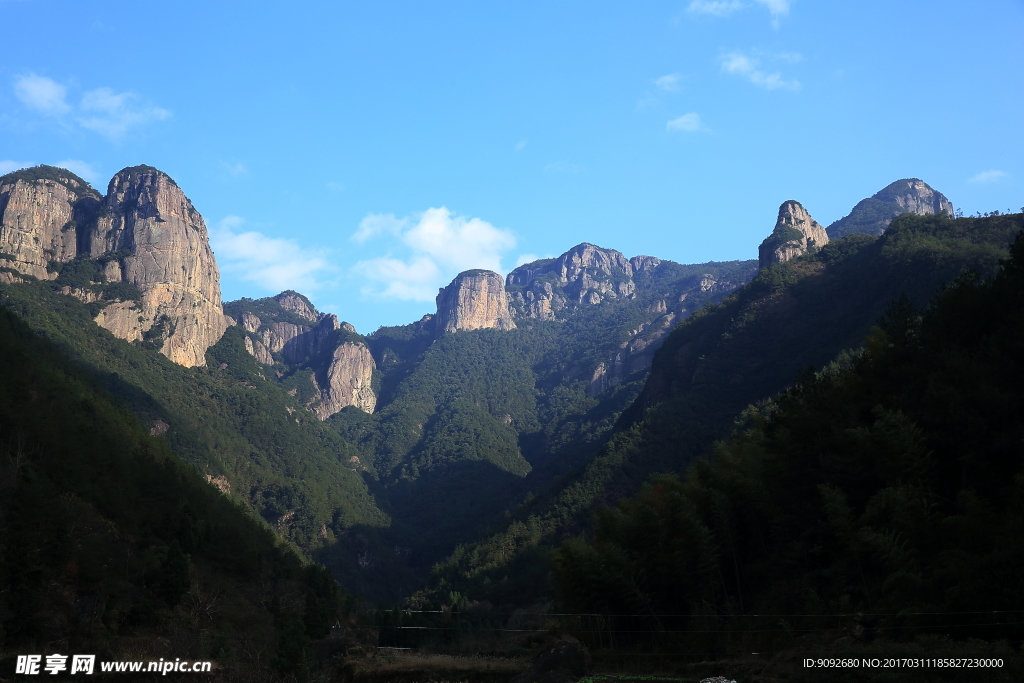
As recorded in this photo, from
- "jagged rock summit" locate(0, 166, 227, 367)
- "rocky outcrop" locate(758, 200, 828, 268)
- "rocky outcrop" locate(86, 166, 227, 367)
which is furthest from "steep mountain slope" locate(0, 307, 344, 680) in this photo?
"rocky outcrop" locate(758, 200, 828, 268)

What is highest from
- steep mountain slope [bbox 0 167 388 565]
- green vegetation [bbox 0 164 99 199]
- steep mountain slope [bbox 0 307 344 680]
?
green vegetation [bbox 0 164 99 199]

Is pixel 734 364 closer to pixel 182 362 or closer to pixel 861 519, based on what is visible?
pixel 861 519

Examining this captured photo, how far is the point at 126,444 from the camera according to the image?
6406 cm

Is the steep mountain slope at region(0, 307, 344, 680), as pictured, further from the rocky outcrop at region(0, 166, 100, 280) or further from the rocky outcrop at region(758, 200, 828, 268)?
the rocky outcrop at region(758, 200, 828, 268)

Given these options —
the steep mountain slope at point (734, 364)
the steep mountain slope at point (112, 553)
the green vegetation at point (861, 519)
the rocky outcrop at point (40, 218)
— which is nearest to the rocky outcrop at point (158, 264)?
the rocky outcrop at point (40, 218)

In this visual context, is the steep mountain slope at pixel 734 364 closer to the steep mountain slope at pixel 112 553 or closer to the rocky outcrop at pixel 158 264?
the steep mountain slope at pixel 112 553

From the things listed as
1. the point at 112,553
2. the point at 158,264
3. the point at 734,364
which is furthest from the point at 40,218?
the point at 112,553

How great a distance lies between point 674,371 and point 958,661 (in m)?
103

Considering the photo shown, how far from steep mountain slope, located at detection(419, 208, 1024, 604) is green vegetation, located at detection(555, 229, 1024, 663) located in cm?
4749

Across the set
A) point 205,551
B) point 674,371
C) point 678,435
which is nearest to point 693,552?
point 205,551

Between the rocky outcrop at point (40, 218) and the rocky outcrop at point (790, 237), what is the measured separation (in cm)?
15007

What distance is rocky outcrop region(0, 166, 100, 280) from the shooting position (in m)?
156

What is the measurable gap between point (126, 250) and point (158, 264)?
8.18 metres

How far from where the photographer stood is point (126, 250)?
174 metres
